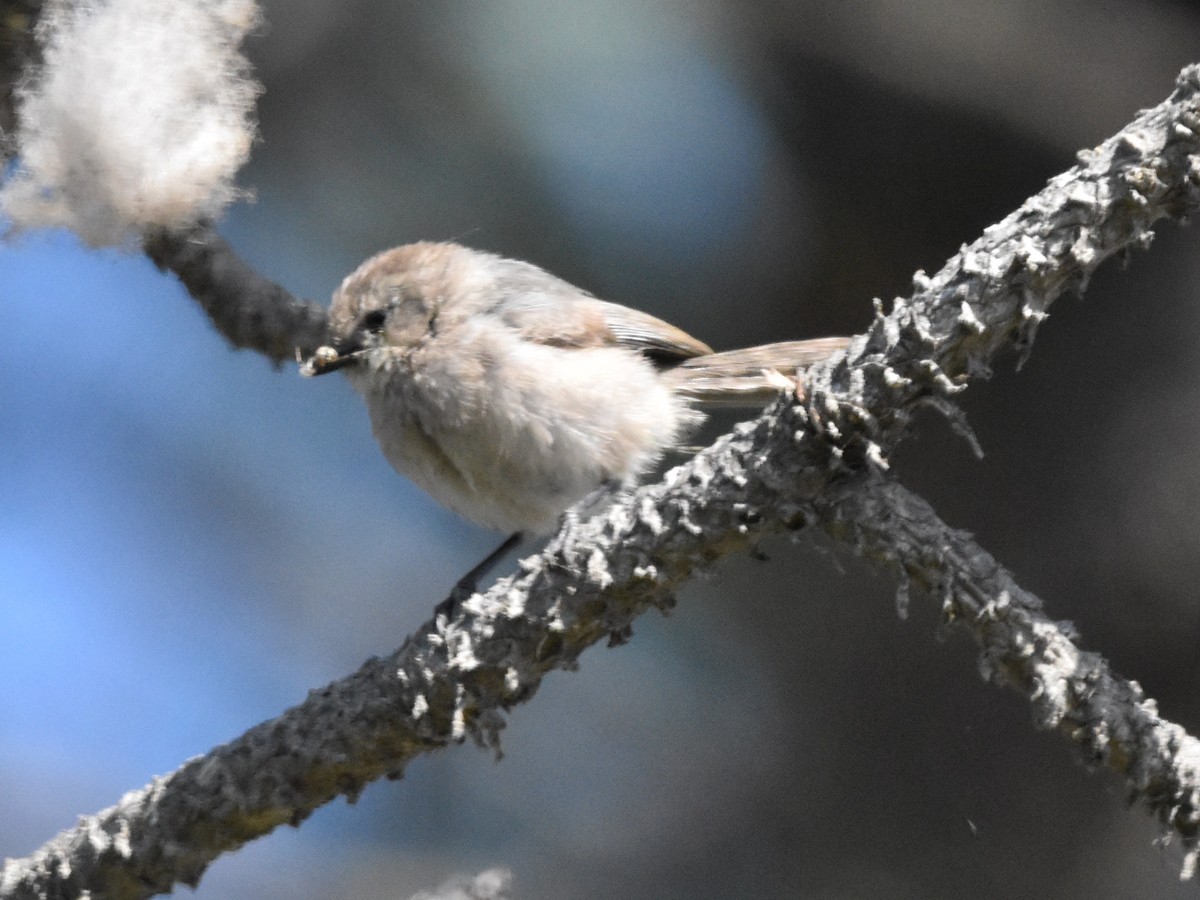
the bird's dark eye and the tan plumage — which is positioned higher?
the bird's dark eye

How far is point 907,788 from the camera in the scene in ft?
13.3

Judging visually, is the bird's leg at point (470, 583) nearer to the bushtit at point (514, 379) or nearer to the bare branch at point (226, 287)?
the bushtit at point (514, 379)

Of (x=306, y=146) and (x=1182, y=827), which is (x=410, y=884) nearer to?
(x=306, y=146)

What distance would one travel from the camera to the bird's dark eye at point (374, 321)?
130 inches

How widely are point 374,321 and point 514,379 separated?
0.45 meters

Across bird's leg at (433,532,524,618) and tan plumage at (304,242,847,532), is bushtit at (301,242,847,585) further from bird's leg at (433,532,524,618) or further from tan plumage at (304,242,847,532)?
bird's leg at (433,532,524,618)

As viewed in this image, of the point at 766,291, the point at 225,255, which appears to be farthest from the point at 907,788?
the point at 225,255

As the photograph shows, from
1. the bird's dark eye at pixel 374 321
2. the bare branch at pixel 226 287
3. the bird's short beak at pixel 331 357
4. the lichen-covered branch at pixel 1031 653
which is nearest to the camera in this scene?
the lichen-covered branch at pixel 1031 653

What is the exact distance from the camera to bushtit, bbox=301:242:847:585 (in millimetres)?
3125

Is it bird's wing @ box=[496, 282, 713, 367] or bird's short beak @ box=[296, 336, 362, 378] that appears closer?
bird's short beak @ box=[296, 336, 362, 378]

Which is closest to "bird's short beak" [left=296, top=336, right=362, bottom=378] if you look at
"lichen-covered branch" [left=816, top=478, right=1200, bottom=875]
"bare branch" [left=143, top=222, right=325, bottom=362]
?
"bare branch" [left=143, top=222, right=325, bottom=362]

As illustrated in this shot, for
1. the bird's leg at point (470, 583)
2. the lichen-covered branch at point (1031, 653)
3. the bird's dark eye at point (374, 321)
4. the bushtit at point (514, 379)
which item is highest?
the bird's dark eye at point (374, 321)

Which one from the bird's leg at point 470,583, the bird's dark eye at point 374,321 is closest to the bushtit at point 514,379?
the bird's dark eye at point 374,321

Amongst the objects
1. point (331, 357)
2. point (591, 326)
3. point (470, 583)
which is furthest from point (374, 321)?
point (470, 583)
